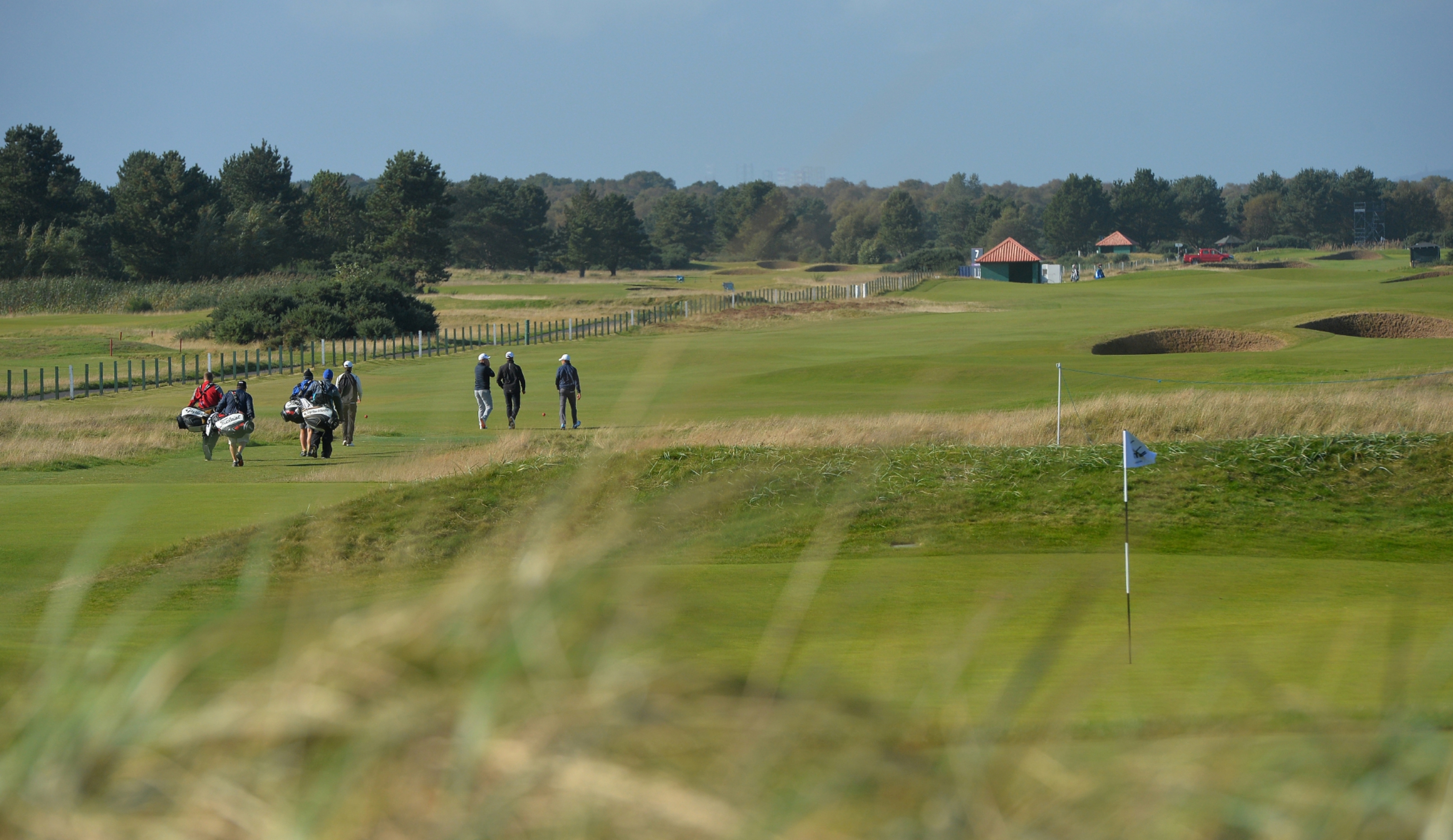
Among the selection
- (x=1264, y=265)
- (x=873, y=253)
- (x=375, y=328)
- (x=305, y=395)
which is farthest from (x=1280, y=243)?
(x=305, y=395)

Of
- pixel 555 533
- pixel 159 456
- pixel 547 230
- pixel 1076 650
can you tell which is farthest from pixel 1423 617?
pixel 547 230

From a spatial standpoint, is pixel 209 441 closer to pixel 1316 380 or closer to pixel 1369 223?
pixel 1316 380

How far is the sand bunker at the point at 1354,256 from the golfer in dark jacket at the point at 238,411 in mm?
137449

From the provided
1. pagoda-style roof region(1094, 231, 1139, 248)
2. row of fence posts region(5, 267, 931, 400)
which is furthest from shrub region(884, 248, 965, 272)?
pagoda-style roof region(1094, 231, 1139, 248)

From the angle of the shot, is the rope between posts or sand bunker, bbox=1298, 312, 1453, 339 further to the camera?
sand bunker, bbox=1298, 312, 1453, 339

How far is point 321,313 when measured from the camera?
64.1m

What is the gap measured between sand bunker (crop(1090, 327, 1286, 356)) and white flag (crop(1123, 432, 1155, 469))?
3549 centimetres

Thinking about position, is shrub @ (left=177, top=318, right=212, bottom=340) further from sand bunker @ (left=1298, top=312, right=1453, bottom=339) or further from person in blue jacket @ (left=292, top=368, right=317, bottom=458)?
sand bunker @ (left=1298, top=312, right=1453, bottom=339)

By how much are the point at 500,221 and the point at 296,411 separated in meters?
126

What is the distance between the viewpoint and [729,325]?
6638 cm

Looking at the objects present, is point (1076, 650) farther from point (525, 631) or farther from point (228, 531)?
point (228, 531)

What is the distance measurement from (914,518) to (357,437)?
52.7ft

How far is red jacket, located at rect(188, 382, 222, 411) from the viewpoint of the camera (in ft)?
77.1

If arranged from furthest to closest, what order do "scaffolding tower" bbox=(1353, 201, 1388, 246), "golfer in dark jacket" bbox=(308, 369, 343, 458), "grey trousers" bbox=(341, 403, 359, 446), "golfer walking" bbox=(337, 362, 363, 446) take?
"scaffolding tower" bbox=(1353, 201, 1388, 246), "grey trousers" bbox=(341, 403, 359, 446), "golfer walking" bbox=(337, 362, 363, 446), "golfer in dark jacket" bbox=(308, 369, 343, 458)
